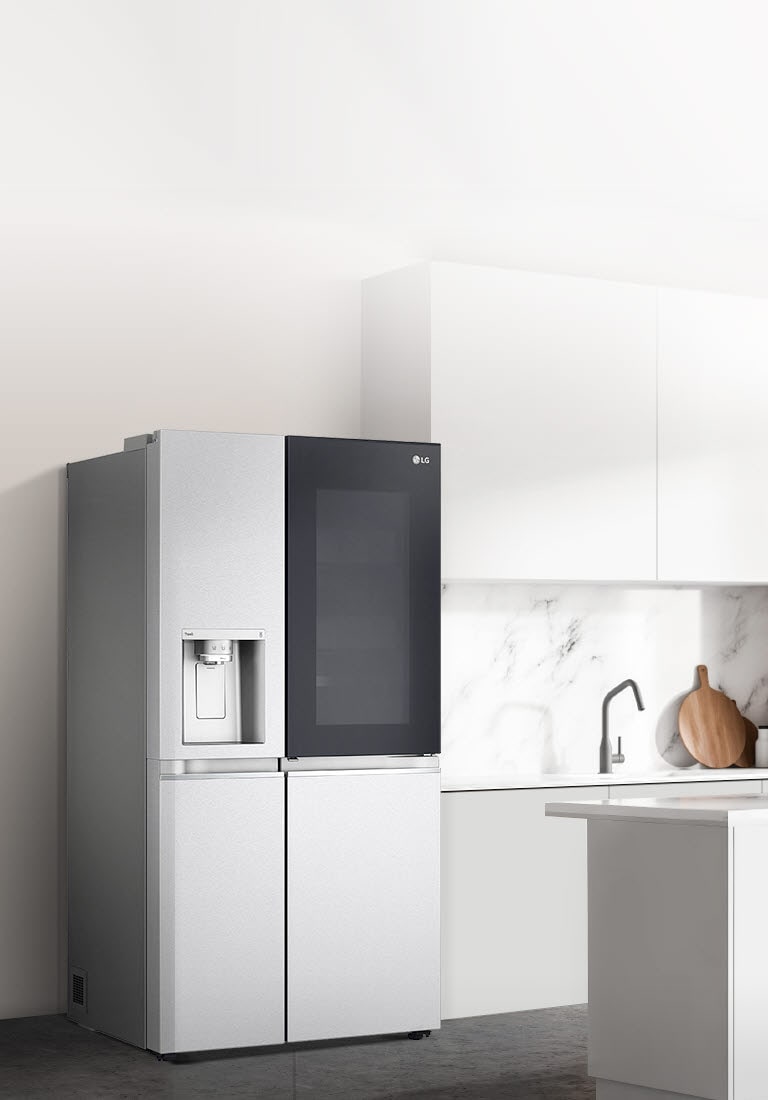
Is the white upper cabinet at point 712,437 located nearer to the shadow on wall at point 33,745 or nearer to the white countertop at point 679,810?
the white countertop at point 679,810

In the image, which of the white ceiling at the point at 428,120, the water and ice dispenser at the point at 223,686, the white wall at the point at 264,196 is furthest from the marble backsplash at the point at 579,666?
the white ceiling at the point at 428,120

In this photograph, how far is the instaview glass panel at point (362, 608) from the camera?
4590 mm

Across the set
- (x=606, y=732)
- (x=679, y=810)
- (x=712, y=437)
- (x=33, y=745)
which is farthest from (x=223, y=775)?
(x=712, y=437)

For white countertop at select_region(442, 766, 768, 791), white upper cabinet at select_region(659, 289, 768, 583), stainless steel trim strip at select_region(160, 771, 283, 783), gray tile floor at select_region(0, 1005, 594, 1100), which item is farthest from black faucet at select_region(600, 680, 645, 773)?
stainless steel trim strip at select_region(160, 771, 283, 783)

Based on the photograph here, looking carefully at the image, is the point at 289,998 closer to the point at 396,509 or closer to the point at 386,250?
the point at 396,509

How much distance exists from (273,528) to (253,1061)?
1408 mm

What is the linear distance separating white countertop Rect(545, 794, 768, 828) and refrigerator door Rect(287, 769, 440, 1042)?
0.79 m

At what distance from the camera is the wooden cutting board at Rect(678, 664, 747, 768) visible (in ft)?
19.1

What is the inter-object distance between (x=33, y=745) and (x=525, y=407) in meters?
1.79

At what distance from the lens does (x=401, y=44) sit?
17.7ft

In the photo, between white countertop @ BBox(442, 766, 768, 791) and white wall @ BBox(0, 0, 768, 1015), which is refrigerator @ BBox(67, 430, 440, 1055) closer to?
white wall @ BBox(0, 0, 768, 1015)

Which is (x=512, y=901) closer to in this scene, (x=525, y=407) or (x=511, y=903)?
(x=511, y=903)

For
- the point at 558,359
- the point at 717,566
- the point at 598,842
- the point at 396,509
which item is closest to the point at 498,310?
the point at 558,359

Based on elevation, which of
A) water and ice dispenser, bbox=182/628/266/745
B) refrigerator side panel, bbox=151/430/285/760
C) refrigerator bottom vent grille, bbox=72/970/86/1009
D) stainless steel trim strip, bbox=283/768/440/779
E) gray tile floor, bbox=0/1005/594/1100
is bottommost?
gray tile floor, bbox=0/1005/594/1100
